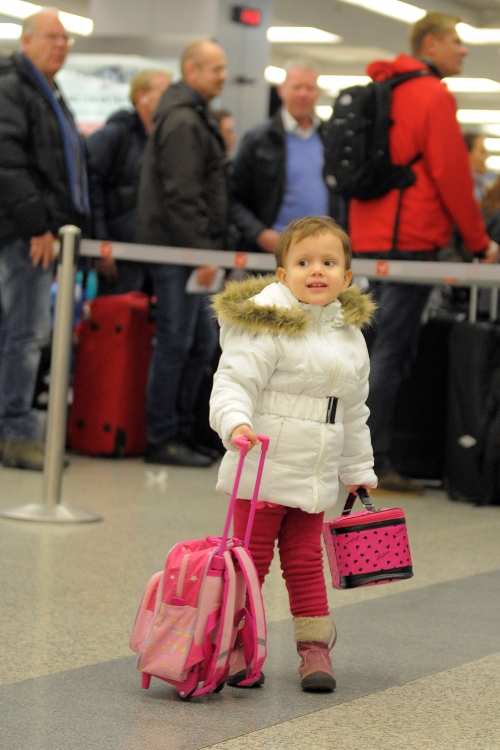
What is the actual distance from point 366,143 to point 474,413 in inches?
51.3

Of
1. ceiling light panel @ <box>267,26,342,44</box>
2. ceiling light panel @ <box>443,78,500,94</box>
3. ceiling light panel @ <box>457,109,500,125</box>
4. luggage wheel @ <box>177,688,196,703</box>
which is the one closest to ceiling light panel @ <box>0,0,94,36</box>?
ceiling light panel @ <box>267,26,342,44</box>

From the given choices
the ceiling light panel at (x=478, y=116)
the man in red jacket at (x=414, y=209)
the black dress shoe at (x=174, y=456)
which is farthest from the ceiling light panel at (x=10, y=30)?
the man in red jacket at (x=414, y=209)

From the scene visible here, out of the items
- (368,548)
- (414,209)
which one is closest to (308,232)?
(368,548)

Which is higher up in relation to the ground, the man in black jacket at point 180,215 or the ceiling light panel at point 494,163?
the ceiling light panel at point 494,163

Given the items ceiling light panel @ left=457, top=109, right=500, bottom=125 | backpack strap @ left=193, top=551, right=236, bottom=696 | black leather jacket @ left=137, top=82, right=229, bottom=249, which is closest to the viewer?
backpack strap @ left=193, top=551, right=236, bottom=696

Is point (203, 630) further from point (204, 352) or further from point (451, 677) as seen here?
point (204, 352)

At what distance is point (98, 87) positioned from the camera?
1255 centimetres

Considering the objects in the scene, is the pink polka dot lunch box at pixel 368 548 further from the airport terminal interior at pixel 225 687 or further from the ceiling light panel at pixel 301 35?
the ceiling light panel at pixel 301 35

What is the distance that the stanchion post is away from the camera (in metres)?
4.48

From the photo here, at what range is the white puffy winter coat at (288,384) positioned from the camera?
266 centimetres

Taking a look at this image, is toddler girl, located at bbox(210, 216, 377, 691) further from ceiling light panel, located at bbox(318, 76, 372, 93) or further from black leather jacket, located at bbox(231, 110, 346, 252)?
ceiling light panel, located at bbox(318, 76, 372, 93)

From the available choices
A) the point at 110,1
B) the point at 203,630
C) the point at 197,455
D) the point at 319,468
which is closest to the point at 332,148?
the point at 197,455

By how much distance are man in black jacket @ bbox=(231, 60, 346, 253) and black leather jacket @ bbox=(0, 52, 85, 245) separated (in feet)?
3.71

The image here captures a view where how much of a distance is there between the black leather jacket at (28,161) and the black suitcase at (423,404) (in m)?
1.83
